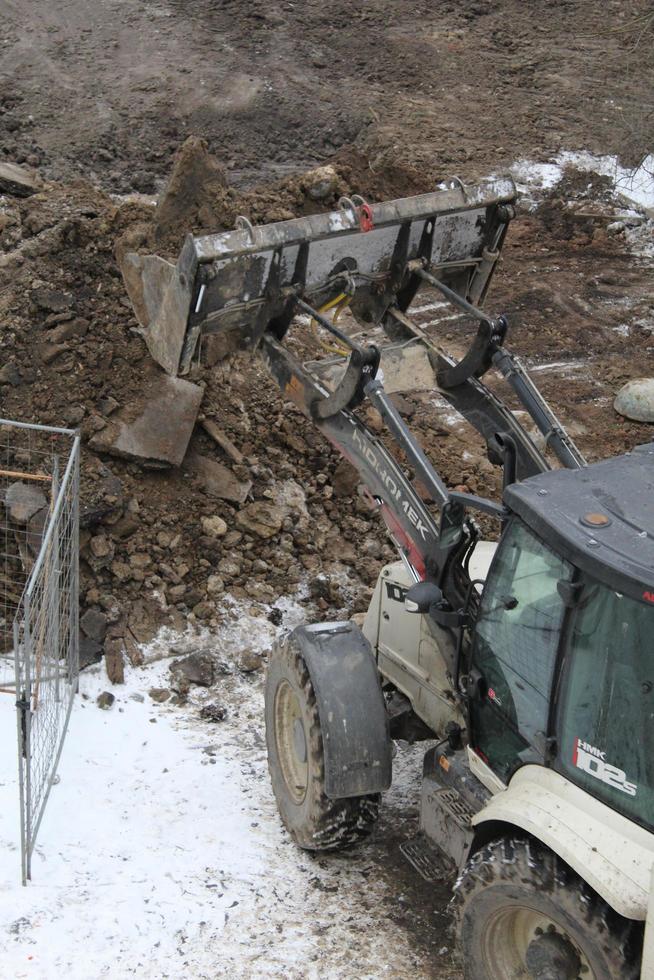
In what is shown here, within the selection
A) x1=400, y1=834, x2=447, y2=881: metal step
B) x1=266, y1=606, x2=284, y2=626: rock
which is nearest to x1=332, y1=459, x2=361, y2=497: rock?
x1=266, y1=606, x2=284, y2=626: rock

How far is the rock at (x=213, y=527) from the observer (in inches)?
289

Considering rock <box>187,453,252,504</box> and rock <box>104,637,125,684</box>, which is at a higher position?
rock <box>187,453,252,504</box>

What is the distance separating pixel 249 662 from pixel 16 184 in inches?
240

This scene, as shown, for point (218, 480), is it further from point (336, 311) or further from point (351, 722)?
point (351, 722)

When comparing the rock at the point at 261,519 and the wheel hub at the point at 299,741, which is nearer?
the wheel hub at the point at 299,741

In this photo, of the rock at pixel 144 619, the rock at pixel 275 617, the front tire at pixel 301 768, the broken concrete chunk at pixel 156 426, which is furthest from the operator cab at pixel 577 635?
the broken concrete chunk at pixel 156 426

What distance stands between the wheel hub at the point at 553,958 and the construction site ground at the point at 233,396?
948mm

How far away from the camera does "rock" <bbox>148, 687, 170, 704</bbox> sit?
6602mm

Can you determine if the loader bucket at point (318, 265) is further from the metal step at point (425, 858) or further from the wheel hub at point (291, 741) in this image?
the metal step at point (425, 858)

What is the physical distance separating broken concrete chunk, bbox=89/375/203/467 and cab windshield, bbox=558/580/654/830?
4157 millimetres

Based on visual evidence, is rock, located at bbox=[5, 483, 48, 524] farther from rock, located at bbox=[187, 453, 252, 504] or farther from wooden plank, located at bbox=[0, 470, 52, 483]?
rock, located at bbox=[187, 453, 252, 504]

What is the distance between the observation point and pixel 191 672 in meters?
6.75

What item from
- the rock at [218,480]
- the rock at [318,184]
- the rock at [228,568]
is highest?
the rock at [318,184]

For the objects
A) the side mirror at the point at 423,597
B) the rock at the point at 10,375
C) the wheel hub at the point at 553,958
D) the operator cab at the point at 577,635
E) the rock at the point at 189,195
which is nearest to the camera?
the operator cab at the point at 577,635
